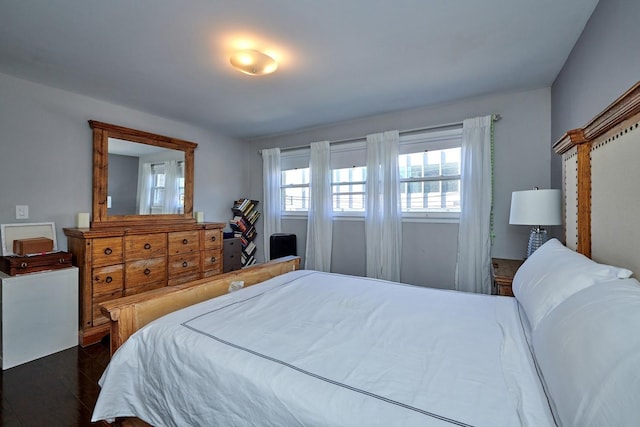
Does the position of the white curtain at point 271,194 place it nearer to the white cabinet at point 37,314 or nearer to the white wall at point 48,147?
the white wall at point 48,147

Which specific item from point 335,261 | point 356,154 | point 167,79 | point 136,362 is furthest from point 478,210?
point 167,79

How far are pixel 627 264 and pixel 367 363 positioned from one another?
44.8 inches

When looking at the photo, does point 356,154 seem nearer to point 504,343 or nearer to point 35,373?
point 504,343

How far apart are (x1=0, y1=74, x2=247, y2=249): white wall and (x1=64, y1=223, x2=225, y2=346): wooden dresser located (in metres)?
0.36

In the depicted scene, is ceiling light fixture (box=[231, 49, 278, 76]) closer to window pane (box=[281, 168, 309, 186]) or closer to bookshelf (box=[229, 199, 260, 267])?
window pane (box=[281, 168, 309, 186])

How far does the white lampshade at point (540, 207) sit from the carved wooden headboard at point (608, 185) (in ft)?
0.83

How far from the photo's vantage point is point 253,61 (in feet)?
6.57

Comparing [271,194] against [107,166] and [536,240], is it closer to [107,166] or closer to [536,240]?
[107,166]

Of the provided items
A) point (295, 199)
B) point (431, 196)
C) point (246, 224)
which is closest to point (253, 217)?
point (246, 224)

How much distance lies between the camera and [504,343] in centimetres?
109

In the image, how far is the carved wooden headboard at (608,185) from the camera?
1067mm

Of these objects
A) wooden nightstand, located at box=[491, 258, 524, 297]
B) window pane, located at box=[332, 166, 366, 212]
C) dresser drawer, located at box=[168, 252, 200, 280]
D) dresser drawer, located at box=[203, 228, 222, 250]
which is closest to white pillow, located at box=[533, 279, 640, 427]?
wooden nightstand, located at box=[491, 258, 524, 297]

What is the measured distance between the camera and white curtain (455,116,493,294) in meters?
2.80

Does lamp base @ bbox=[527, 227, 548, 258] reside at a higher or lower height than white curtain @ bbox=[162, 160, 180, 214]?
lower
